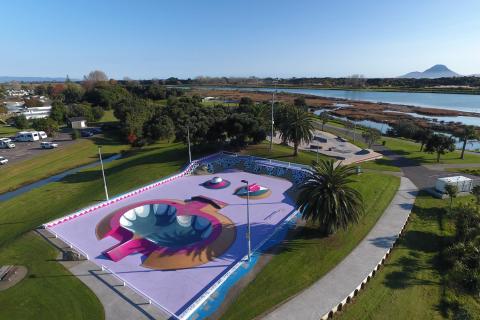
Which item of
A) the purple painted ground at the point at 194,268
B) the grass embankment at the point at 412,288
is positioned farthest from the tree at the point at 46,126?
the grass embankment at the point at 412,288

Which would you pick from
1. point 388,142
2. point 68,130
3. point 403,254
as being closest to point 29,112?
point 68,130

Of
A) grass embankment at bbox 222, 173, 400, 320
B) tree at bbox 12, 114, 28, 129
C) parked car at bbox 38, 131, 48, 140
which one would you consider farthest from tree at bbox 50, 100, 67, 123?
grass embankment at bbox 222, 173, 400, 320

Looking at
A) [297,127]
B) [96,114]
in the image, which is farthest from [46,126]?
[297,127]

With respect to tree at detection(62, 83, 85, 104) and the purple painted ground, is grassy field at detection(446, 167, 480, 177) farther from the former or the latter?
tree at detection(62, 83, 85, 104)

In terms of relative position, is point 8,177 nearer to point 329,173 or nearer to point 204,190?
point 204,190

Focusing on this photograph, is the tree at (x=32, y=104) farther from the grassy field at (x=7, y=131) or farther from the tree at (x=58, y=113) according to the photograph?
the tree at (x=58, y=113)
